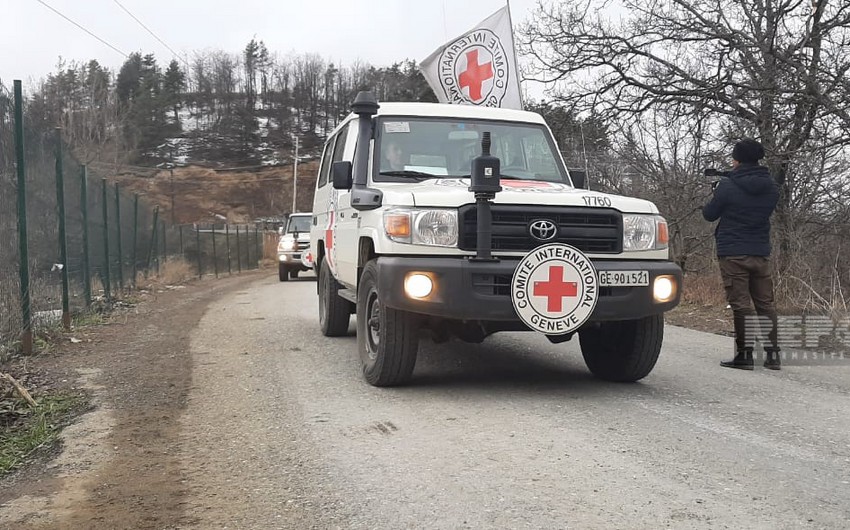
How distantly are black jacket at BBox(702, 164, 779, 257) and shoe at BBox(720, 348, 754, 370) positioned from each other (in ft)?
2.81

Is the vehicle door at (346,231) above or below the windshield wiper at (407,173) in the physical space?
below

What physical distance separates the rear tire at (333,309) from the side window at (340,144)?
117cm

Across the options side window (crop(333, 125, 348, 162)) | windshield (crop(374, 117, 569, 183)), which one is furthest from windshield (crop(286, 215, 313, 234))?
windshield (crop(374, 117, 569, 183))

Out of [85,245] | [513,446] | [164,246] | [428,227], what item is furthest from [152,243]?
[513,446]

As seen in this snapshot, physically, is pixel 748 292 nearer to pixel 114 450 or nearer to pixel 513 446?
pixel 513 446

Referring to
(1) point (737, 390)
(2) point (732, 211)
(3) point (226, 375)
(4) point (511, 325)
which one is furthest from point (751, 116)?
(3) point (226, 375)

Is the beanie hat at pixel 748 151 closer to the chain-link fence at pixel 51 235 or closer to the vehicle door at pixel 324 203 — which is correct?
the vehicle door at pixel 324 203

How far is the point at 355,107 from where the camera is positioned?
626 centimetres

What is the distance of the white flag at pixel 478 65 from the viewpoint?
12.5 meters

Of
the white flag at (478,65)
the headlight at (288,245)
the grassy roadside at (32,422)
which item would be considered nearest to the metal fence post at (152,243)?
the headlight at (288,245)

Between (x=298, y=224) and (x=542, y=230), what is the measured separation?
56.4 feet

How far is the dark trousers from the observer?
6.53 m

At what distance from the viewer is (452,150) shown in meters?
6.53

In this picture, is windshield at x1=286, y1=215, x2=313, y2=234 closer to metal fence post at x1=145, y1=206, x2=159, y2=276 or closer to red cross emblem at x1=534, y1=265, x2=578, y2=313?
metal fence post at x1=145, y1=206, x2=159, y2=276
